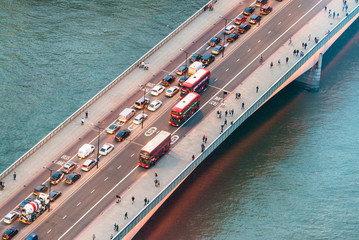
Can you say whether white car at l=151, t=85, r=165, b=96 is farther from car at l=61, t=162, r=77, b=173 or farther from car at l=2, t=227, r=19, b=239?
car at l=2, t=227, r=19, b=239

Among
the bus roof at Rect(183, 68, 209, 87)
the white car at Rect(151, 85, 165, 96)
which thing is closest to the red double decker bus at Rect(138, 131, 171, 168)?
the bus roof at Rect(183, 68, 209, 87)

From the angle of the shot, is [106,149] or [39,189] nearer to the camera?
[39,189]

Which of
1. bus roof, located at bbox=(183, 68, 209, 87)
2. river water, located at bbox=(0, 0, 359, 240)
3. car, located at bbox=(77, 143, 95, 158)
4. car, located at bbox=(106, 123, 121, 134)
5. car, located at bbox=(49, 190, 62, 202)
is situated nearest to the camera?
car, located at bbox=(49, 190, 62, 202)

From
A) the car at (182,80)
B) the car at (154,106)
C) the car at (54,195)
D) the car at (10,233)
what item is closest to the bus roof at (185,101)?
the car at (154,106)

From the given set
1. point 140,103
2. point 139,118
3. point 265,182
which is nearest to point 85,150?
point 139,118

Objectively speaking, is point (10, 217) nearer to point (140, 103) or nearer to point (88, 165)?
point (88, 165)

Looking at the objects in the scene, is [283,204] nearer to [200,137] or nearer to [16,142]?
[200,137]

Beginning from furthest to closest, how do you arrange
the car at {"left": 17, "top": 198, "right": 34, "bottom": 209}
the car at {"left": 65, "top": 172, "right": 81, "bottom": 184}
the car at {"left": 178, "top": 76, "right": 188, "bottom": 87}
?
1. the car at {"left": 178, "top": 76, "right": 188, "bottom": 87}
2. the car at {"left": 65, "top": 172, "right": 81, "bottom": 184}
3. the car at {"left": 17, "top": 198, "right": 34, "bottom": 209}

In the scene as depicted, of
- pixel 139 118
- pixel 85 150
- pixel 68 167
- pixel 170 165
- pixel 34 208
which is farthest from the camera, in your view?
pixel 139 118
